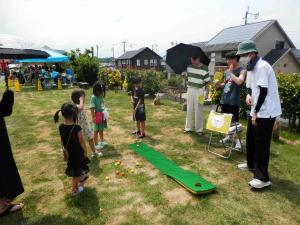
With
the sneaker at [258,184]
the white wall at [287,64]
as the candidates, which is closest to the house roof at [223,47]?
the white wall at [287,64]

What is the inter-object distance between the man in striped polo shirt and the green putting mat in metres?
1.64

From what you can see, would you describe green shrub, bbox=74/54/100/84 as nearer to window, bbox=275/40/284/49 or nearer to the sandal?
the sandal

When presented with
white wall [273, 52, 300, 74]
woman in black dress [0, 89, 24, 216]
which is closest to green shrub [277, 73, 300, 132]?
woman in black dress [0, 89, 24, 216]

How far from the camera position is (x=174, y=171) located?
4.55 meters

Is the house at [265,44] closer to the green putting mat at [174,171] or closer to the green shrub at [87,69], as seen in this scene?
the green shrub at [87,69]

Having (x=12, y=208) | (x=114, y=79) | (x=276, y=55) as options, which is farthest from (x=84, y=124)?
(x=276, y=55)

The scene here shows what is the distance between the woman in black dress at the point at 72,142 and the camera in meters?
3.52

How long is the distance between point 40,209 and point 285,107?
6.43 metres

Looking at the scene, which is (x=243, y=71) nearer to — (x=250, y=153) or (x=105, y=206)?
(x=250, y=153)

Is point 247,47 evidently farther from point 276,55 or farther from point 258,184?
point 276,55

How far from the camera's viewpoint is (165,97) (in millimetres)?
13523

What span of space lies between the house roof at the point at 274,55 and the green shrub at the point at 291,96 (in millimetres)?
22038

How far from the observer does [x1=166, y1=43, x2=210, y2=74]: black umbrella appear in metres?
6.39

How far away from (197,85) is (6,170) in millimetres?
4620
